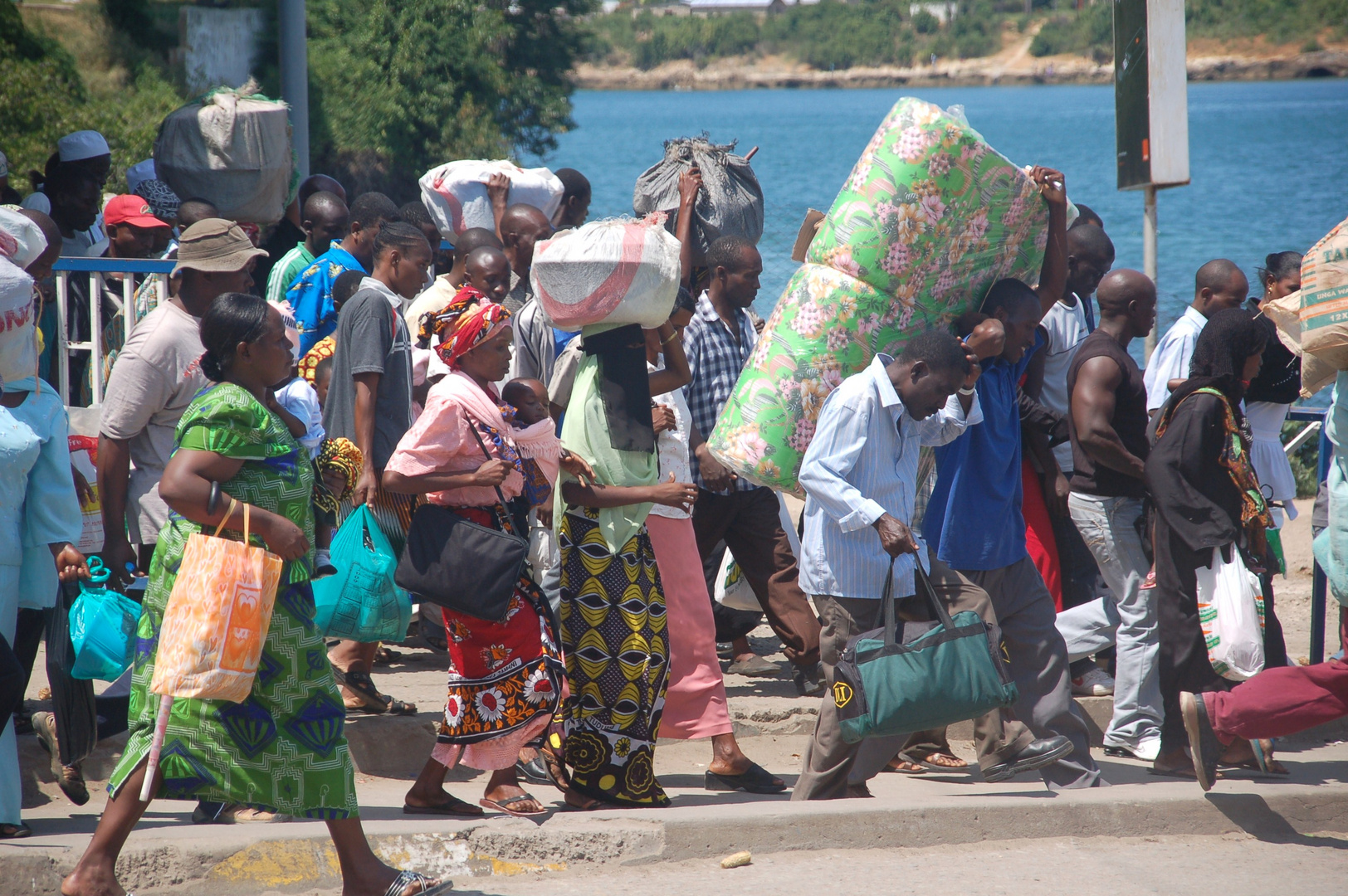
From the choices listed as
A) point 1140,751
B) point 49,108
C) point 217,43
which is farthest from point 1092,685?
point 217,43

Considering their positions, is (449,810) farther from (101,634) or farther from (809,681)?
(809,681)

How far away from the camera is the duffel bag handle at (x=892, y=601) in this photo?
4328 millimetres

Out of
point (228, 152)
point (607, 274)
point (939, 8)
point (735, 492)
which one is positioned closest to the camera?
point (607, 274)

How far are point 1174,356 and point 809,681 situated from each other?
2176mm

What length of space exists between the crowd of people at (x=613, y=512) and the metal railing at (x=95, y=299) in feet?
2.59

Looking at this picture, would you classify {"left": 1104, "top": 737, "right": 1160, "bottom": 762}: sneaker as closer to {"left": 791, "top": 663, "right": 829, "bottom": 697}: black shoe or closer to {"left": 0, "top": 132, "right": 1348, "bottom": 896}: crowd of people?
{"left": 0, "top": 132, "right": 1348, "bottom": 896}: crowd of people

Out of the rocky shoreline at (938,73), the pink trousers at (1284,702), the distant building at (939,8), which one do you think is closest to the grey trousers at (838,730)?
the pink trousers at (1284,702)

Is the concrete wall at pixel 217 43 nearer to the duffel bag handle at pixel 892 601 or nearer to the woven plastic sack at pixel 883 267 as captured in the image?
the woven plastic sack at pixel 883 267

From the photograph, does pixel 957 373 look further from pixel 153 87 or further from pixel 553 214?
pixel 153 87

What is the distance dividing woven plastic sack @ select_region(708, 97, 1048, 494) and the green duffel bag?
2.99 ft

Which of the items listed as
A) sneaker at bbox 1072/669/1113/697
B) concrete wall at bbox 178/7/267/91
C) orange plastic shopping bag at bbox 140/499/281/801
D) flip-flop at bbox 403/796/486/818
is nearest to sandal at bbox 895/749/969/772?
sneaker at bbox 1072/669/1113/697

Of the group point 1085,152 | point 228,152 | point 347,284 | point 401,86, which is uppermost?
point 1085,152

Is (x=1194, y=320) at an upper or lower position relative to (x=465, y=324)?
lower

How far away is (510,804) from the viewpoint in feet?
14.5
